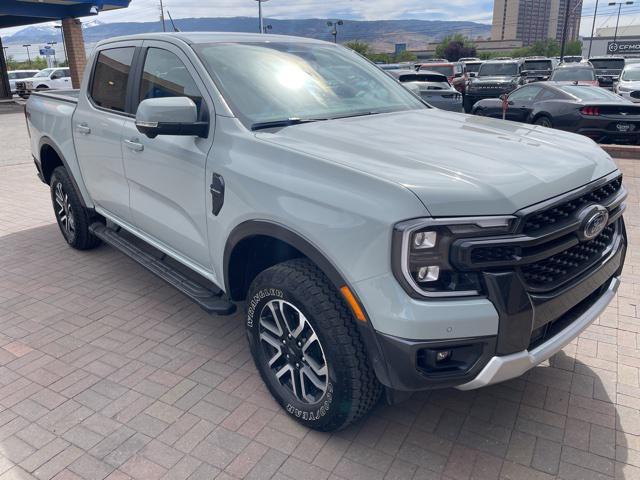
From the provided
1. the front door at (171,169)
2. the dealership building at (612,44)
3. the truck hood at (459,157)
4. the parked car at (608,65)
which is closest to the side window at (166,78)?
the front door at (171,169)

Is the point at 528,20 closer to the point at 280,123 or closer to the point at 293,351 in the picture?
the point at 280,123

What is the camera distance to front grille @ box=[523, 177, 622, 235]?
2.19m

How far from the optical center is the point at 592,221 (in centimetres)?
243

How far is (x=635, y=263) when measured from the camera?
4.84m

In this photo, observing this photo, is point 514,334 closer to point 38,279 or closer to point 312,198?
point 312,198

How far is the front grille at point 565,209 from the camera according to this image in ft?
7.18

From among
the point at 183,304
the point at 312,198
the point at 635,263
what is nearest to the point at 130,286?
the point at 183,304

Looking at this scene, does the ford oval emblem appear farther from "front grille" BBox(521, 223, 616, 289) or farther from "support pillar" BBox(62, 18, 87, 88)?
"support pillar" BBox(62, 18, 87, 88)

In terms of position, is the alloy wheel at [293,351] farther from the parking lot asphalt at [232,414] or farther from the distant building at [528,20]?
the distant building at [528,20]

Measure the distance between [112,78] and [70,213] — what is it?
5.33 ft

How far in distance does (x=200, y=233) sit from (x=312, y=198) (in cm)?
105

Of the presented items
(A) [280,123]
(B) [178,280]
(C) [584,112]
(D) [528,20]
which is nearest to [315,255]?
(A) [280,123]

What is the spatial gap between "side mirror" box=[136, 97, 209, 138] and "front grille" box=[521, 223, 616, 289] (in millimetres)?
1858

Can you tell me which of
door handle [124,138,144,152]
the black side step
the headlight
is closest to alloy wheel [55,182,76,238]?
the black side step
